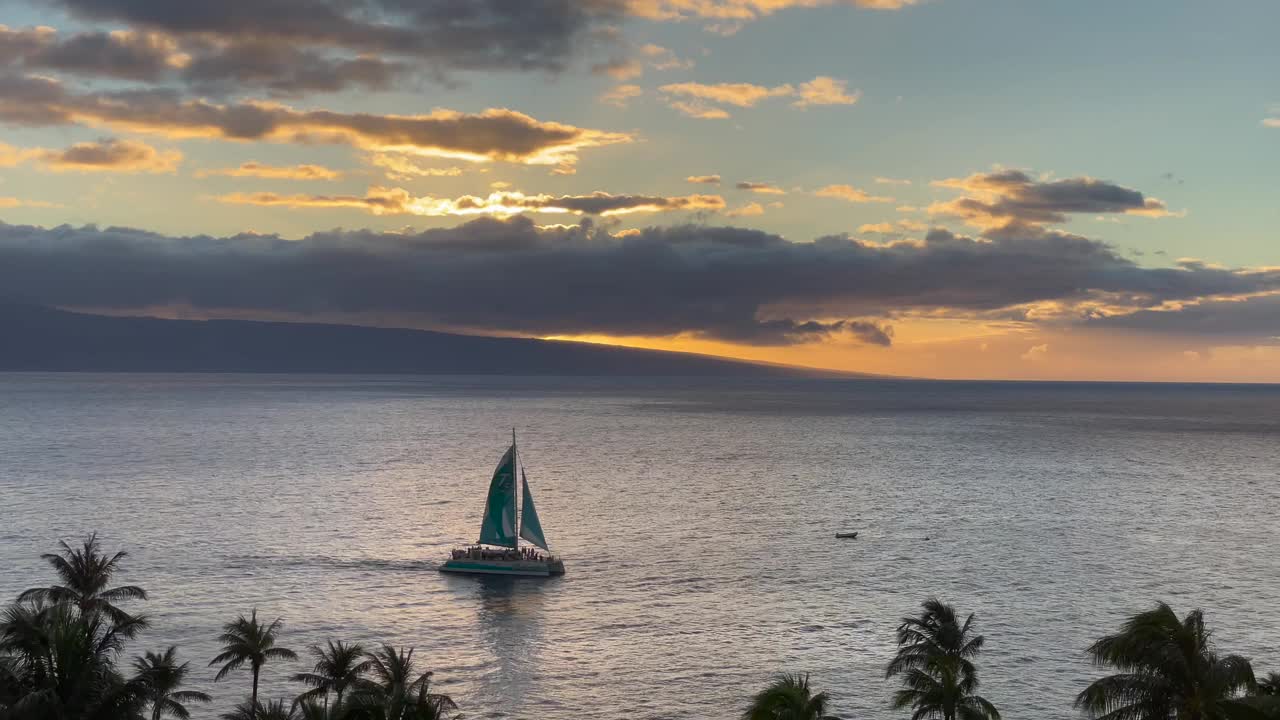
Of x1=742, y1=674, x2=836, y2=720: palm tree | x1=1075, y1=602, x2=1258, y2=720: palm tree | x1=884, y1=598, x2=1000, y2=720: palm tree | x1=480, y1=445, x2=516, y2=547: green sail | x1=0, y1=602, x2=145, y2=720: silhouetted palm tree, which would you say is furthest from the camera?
x1=480, y1=445, x2=516, y2=547: green sail

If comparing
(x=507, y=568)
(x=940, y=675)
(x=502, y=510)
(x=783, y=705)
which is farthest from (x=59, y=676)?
(x=502, y=510)

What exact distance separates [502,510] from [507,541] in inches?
141

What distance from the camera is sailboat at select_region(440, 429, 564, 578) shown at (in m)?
110

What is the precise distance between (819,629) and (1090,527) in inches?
2969

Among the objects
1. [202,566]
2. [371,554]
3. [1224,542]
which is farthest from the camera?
[1224,542]

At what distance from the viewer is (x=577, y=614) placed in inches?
3701

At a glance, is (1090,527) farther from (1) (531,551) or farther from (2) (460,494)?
(2) (460,494)

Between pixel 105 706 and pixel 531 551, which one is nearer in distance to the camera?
pixel 105 706

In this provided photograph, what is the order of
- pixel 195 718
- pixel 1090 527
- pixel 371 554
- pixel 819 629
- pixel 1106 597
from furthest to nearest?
pixel 1090 527
pixel 371 554
pixel 1106 597
pixel 819 629
pixel 195 718

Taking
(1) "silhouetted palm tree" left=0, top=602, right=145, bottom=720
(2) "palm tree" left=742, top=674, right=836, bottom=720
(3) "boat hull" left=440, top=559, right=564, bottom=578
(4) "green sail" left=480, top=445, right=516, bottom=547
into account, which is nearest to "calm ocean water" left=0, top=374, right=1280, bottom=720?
(3) "boat hull" left=440, top=559, right=564, bottom=578

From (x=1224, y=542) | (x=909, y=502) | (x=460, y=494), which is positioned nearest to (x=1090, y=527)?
(x=1224, y=542)

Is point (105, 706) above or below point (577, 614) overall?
above

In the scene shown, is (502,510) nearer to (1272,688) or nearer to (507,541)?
(507,541)

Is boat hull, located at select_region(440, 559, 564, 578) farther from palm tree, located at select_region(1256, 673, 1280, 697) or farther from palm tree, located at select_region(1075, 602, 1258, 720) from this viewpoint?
palm tree, located at select_region(1075, 602, 1258, 720)
